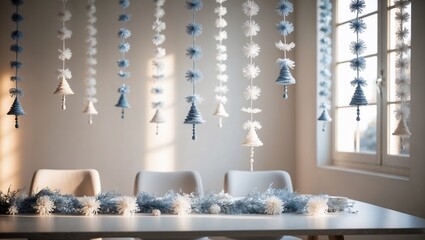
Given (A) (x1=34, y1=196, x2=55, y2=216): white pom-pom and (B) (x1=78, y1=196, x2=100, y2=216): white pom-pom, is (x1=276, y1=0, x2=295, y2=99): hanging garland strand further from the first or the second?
(A) (x1=34, y1=196, x2=55, y2=216): white pom-pom

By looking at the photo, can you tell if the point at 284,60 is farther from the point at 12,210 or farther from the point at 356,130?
the point at 356,130

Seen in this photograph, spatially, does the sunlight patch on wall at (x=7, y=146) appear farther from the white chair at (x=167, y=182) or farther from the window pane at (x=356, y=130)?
the window pane at (x=356, y=130)

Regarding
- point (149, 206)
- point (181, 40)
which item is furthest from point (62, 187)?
point (181, 40)

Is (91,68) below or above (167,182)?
above

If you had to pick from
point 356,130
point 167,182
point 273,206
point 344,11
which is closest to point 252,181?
point 167,182

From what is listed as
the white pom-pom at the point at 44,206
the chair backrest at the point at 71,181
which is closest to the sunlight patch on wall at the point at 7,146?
the chair backrest at the point at 71,181

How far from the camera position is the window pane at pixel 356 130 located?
15.5 ft

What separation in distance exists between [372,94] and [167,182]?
175 centimetres

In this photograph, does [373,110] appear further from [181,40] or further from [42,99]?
[42,99]

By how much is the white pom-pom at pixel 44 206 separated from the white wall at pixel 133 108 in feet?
7.18

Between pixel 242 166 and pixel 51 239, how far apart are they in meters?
3.22

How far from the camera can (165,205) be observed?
3.17 meters

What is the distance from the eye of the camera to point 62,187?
13.3ft

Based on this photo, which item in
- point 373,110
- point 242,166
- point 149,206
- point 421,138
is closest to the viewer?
point 149,206
